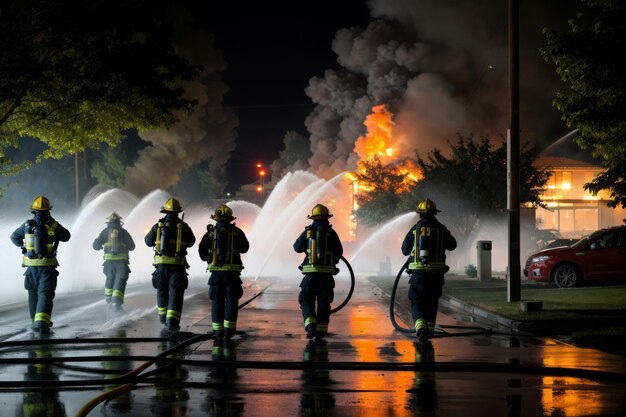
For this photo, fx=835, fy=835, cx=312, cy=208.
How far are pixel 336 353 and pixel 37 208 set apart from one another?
5.60 metres

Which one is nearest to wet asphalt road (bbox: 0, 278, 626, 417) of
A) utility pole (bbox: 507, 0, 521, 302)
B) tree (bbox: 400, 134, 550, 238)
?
utility pole (bbox: 507, 0, 521, 302)

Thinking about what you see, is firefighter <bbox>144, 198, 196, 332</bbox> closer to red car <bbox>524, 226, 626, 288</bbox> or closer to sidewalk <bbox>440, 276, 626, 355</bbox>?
sidewalk <bbox>440, 276, 626, 355</bbox>

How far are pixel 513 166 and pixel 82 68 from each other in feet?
31.6

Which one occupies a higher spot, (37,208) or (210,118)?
(210,118)

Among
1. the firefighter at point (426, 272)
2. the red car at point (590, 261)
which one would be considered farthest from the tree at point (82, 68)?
the red car at point (590, 261)

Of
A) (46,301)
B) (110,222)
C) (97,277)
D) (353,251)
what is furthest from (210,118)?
(46,301)

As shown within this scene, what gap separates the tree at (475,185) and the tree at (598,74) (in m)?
18.0

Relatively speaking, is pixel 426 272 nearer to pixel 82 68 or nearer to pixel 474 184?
pixel 82 68

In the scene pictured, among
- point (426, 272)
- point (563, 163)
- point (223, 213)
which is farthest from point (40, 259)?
point (563, 163)

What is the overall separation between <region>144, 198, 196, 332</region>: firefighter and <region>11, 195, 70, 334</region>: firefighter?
1.47m

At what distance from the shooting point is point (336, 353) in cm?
1025

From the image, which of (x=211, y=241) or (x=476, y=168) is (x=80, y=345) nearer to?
(x=211, y=241)

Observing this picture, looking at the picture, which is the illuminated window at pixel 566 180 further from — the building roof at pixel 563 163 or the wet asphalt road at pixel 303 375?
the wet asphalt road at pixel 303 375

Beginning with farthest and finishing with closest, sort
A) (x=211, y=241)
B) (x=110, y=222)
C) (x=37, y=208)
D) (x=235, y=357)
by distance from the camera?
1. (x=110, y=222)
2. (x=37, y=208)
3. (x=211, y=241)
4. (x=235, y=357)
